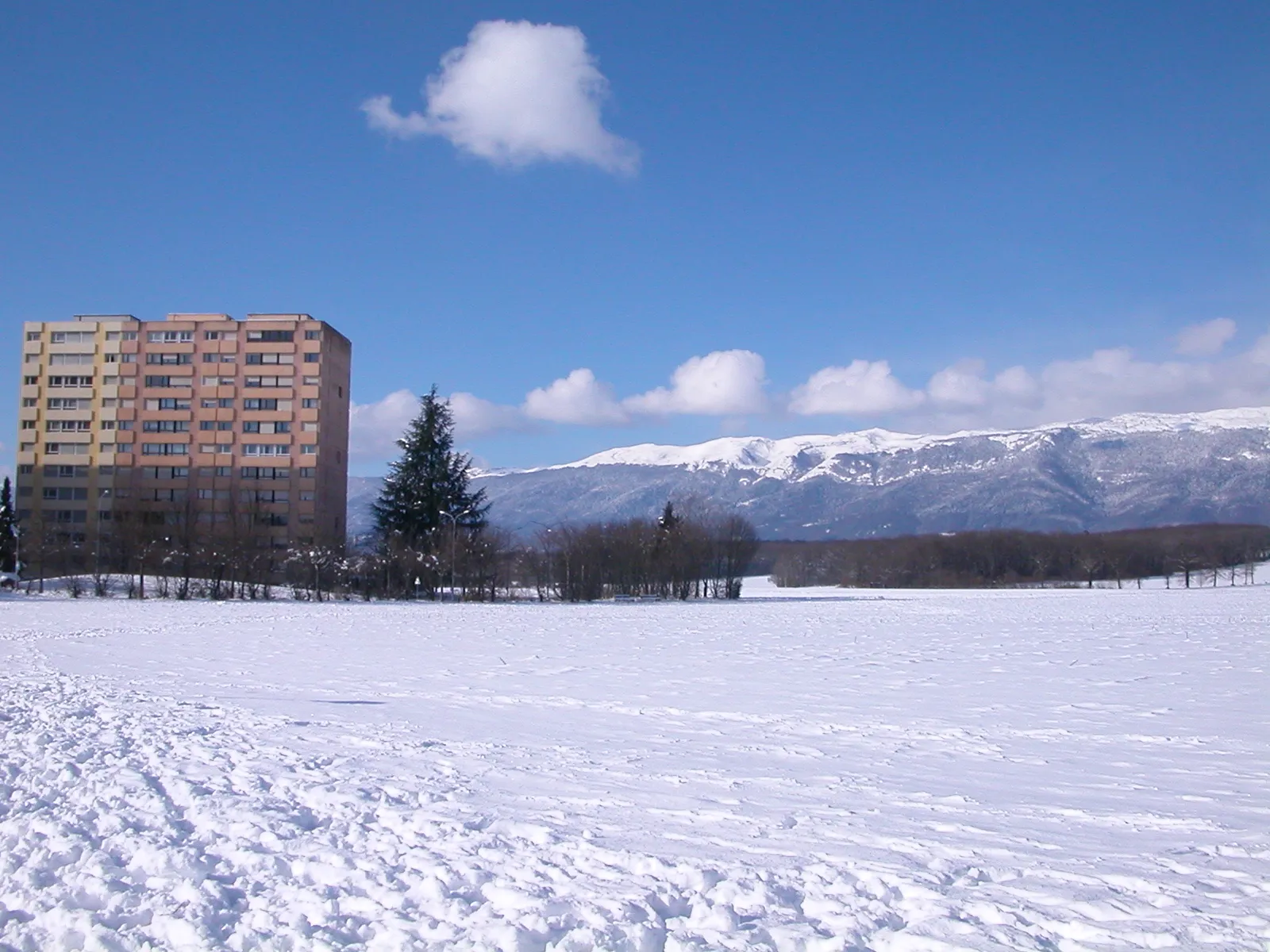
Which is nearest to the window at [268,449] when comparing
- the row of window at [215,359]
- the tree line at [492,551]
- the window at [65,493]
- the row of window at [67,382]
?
the row of window at [215,359]

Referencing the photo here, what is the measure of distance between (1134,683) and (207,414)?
82874 millimetres

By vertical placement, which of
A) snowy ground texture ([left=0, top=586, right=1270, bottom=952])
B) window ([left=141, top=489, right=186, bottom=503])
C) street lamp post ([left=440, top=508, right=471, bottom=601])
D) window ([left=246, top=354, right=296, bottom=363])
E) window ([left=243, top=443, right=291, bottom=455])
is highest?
window ([left=246, top=354, right=296, bottom=363])

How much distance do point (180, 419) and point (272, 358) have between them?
9922mm

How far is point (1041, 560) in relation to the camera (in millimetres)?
131375

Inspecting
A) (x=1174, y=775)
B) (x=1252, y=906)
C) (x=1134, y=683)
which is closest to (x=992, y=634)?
(x=1134, y=683)

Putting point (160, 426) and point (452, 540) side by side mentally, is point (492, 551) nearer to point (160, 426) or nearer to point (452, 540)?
point (452, 540)

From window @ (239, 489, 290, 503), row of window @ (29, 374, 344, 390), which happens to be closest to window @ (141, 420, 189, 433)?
row of window @ (29, 374, 344, 390)

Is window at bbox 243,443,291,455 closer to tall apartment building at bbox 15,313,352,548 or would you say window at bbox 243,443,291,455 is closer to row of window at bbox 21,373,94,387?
tall apartment building at bbox 15,313,352,548

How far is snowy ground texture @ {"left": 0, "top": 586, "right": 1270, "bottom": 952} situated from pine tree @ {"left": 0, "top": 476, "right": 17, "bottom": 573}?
6146 cm

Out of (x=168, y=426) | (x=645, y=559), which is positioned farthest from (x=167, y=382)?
(x=645, y=559)

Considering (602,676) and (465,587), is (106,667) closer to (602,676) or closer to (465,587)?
(602,676)

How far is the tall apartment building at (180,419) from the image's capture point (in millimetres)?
84875

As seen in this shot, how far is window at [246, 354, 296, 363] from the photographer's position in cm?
8481

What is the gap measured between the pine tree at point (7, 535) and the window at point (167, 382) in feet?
46.8
